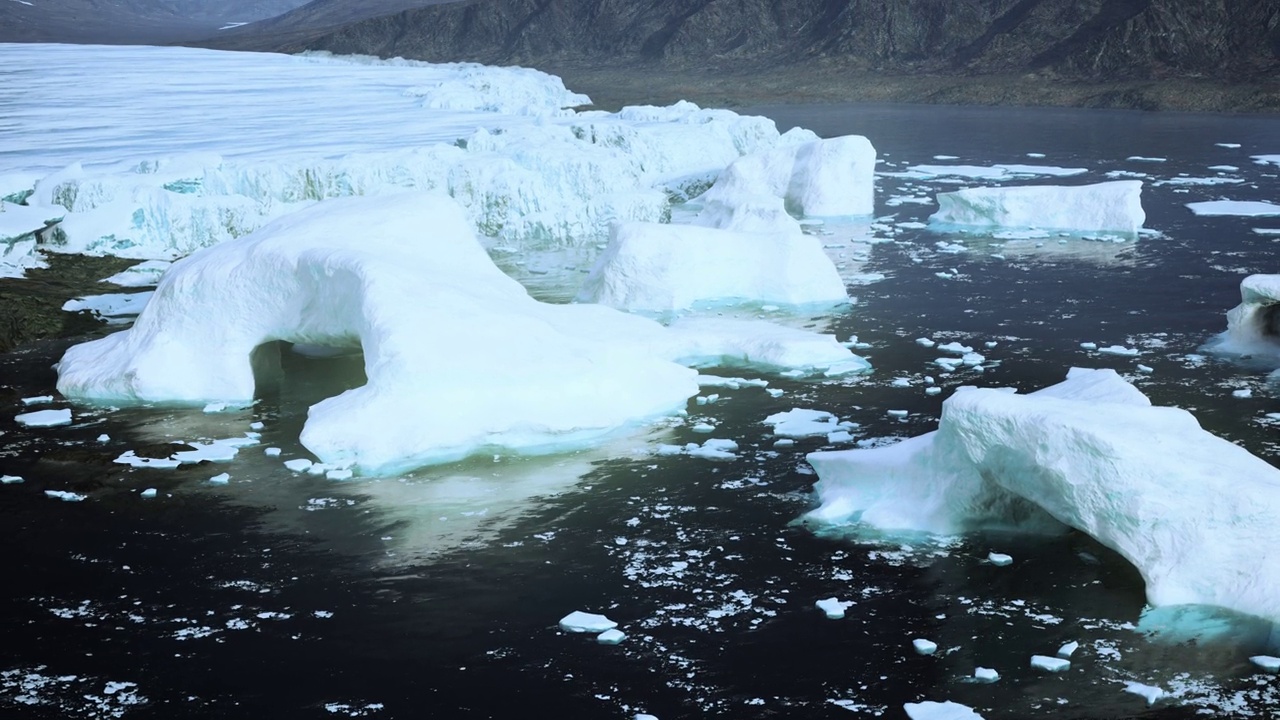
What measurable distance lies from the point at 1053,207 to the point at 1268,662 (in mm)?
15986

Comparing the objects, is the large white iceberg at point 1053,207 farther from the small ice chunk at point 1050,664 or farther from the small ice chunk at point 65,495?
the small ice chunk at point 65,495

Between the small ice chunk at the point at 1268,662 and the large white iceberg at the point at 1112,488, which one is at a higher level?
the large white iceberg at the point at 1112,488

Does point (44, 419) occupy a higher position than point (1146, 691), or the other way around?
point (44, 419)

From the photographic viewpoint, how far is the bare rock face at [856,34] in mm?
51875

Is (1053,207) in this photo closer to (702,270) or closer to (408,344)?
(702,270)

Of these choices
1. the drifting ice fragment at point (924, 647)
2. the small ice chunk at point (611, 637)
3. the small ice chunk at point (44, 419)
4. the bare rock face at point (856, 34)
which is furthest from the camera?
the bare rock face at point (856, 34)

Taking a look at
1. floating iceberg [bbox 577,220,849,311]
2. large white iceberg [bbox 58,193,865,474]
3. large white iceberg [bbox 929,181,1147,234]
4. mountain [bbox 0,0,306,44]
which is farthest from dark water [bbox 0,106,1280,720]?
mountain [bbox 0,0,306,44]

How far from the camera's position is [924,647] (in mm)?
7176

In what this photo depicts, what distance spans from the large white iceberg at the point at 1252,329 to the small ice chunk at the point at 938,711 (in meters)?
8.39

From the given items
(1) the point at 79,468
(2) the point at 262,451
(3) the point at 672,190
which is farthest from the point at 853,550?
(3) the point at 672,190

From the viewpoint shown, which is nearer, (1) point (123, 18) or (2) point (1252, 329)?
(2) point (1252, 329)

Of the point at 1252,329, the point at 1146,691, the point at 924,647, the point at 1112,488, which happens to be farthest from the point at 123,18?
the point at 1146,691

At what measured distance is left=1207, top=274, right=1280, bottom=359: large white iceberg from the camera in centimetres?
1328

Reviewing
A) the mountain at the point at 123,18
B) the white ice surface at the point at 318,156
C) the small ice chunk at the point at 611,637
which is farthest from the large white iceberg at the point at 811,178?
the mountain at the point at 123,18
